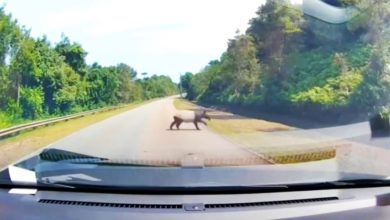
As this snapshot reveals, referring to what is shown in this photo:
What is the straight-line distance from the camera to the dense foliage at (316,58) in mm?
2301

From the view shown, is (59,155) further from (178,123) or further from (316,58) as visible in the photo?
(316,58)

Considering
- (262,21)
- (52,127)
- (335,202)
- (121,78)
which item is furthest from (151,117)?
(335,202)

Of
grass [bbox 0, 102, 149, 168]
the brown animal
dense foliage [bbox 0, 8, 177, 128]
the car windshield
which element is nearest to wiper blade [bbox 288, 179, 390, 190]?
the car windshield

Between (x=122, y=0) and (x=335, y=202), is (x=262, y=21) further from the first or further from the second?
(x=335, y=202)

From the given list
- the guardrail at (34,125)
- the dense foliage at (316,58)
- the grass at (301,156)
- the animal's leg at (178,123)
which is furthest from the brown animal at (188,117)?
the guardrail at (34,125)

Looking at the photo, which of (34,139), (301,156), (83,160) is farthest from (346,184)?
(34,139)

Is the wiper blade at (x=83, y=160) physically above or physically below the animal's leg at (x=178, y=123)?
below

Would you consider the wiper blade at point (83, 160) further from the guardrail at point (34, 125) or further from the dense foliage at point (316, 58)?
the dense foliage at point (316, 58)

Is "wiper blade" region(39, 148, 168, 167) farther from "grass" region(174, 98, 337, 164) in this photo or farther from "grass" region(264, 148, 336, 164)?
"grass" region(264, 148, 336, 164)

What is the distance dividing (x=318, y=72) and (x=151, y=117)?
0.75 metres

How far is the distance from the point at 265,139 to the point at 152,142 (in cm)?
48

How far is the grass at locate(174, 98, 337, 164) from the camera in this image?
230 cm

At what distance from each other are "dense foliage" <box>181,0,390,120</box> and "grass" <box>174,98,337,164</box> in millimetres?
132

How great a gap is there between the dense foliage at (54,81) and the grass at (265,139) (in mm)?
311
